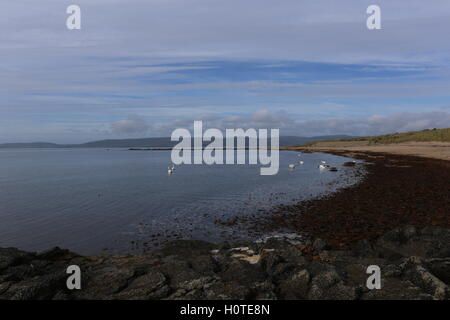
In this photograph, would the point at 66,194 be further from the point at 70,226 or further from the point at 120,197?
the point at 70,226

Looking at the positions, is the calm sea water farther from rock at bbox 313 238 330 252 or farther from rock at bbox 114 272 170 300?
rock at bbox 114 272 170 300

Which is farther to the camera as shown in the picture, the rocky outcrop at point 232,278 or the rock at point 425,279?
the rocky outcrop at point 232,278

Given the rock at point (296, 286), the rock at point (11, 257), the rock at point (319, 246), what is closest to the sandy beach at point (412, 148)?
the rock at point (319, 246)

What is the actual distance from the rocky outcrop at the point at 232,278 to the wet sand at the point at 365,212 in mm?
5809

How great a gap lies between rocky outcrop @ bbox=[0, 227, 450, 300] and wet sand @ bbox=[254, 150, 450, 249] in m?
5.81

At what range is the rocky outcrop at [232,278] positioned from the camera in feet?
30.6

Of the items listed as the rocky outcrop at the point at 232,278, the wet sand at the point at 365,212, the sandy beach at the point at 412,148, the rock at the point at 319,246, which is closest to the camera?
the rocky outcrop at the point at 232,278

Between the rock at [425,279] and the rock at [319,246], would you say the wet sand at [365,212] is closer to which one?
the rock at [319,246]

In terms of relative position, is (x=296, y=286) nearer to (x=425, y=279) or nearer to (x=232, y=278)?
(x=232, y=278)

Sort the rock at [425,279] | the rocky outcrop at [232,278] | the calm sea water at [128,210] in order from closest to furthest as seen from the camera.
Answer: the rock at [425,279], the rocky outcrop at [232,278], the calm sea water at [128,210]
